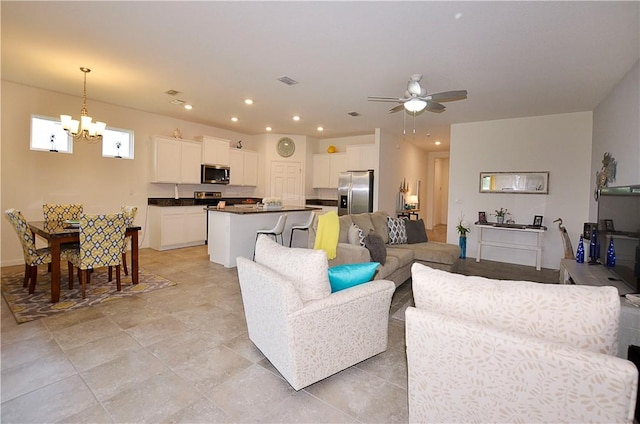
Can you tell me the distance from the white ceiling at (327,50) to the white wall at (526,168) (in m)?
0.44

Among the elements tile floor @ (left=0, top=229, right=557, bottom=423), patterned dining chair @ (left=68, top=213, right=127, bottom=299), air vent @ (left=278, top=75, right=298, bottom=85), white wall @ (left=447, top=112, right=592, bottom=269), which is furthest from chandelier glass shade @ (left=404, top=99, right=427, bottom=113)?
patterned dining chair @ (left=68, top=213, right=127, bottom=299)

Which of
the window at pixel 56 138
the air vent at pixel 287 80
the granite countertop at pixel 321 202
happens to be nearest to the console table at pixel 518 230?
the granite countertop at pixel 321 202

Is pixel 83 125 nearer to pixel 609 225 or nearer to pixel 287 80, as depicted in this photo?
pixel 287 80

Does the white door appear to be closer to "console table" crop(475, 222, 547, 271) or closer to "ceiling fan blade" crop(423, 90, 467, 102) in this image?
"console table" crop(475, 222, 547, 271)

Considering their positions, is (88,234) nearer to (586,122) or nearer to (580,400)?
(580,400)

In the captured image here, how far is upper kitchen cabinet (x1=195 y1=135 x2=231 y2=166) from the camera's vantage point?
687cm

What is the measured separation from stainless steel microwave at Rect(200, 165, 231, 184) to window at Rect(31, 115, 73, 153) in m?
2.36

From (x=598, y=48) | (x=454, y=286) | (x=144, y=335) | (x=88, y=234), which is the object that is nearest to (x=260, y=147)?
(x=88, y=234)

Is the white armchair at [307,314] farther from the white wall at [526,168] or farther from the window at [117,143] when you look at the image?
the window at [117,143]

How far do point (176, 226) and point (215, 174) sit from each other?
1553mm

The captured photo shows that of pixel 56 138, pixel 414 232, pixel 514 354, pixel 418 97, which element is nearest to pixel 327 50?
pixel 418 97

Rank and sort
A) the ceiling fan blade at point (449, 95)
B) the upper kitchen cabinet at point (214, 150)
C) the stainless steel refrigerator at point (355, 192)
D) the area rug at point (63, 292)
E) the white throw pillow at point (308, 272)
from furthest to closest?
the stainless steel refrigerator at point (355, 192)
the upper kitchen cabinet at point (214, 150)
the ceiling fan blade at point (449, 95)
the area rug at point (63, 292)
the white throw pillow at point (308, 272)

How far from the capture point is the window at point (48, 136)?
4.91 meters

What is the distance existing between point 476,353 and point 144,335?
2639mm
